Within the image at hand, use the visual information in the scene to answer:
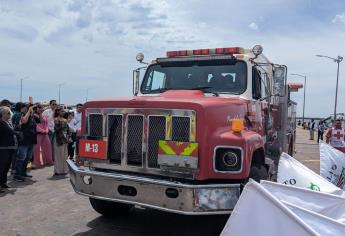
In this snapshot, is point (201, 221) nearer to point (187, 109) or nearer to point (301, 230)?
point (187, 109)

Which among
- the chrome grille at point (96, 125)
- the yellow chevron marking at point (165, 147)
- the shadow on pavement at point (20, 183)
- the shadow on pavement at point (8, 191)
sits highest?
the chrome grille at point (96, 125)

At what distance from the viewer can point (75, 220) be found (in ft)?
20.5

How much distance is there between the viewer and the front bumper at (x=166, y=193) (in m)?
4.54

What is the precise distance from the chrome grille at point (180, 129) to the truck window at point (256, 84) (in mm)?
1808

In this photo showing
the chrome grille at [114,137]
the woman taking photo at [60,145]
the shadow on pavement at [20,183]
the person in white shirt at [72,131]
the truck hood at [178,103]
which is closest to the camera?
the truck hood at [178,103]

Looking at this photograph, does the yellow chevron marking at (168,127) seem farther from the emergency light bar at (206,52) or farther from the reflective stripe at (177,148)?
the emergency light bar at (206,52)

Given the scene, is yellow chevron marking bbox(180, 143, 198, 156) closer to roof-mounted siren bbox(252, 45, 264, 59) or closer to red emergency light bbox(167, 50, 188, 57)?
roof-mounted siren bbox(252, 45, 264, 59)

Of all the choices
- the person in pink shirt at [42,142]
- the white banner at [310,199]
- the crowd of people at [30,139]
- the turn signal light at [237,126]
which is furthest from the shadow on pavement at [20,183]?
the white banner at [310,199]

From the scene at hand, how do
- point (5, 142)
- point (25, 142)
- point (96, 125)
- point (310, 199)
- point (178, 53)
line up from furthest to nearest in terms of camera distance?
point (25, 142)
point (5, 142)
point (178, 53)
point (96, 125)
point (310, 199)

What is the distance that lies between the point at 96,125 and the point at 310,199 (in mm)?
2810

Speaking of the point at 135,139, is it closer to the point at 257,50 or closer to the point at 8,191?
the point at 257,50

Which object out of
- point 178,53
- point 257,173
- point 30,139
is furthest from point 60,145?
point 257,173

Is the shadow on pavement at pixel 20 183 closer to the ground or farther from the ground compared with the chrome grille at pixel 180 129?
closer to the ground

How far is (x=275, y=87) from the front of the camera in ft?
21.5
